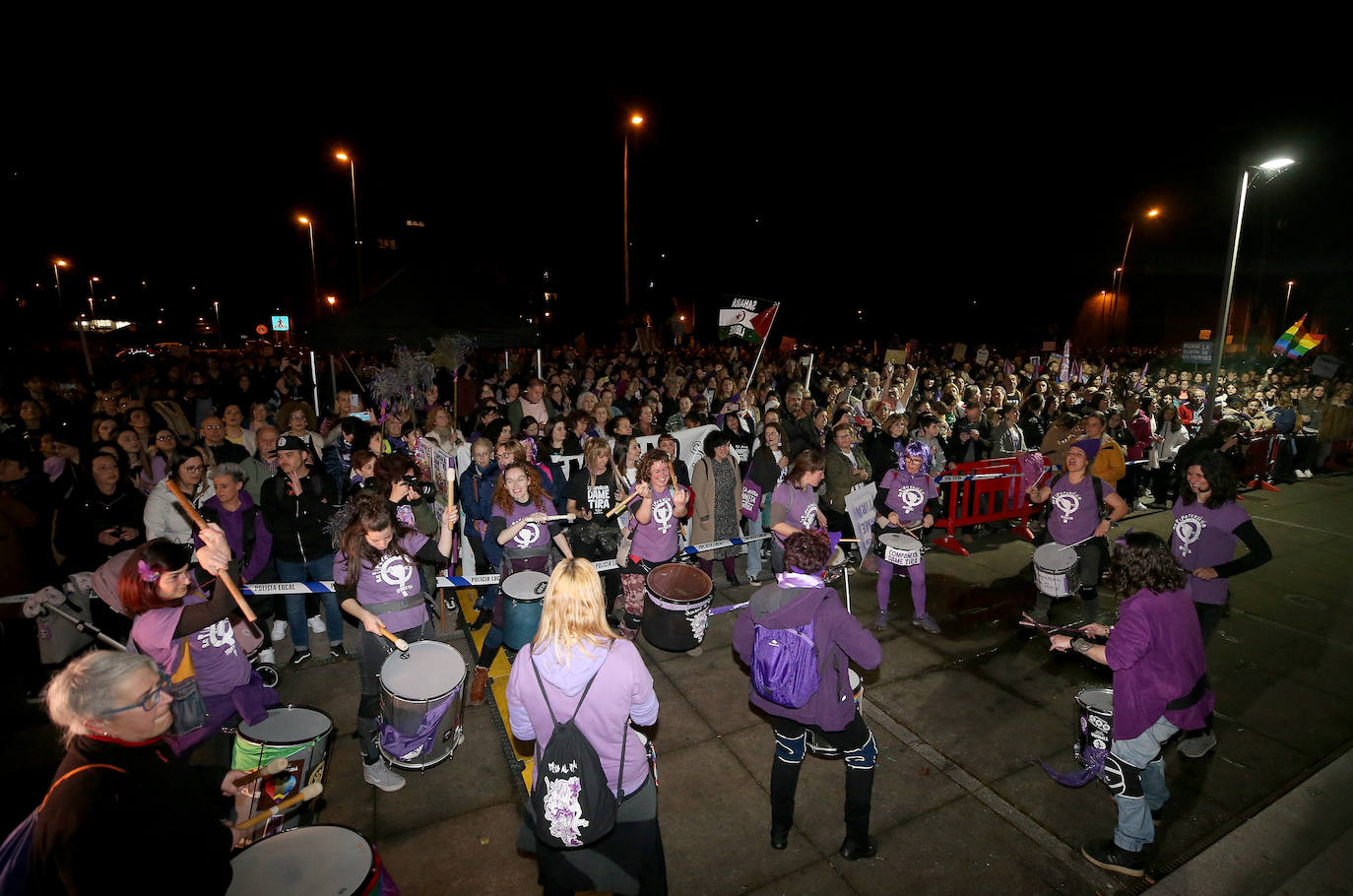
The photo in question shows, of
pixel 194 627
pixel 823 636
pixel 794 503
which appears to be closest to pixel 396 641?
pixel 194 627

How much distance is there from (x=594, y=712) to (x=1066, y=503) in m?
5.71

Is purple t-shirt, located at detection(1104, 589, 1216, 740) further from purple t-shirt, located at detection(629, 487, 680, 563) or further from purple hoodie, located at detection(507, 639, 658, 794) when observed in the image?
purple t-shirt, located at detection(629, 487, 680, 563)

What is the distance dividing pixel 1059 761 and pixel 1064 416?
6.16 meters

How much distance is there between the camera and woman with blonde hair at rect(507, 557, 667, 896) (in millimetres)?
2820

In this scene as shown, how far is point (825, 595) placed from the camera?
357 cm

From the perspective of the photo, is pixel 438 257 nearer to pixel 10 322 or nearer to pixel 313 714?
pixel 313 714

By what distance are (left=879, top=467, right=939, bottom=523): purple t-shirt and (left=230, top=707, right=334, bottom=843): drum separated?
18.8 ft

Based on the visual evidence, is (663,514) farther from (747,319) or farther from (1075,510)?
(747,319)

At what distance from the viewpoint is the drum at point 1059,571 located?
6348mm

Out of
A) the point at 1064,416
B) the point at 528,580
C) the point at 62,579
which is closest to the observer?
the point at 528,580

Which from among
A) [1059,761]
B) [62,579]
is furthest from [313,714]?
[1059,761]

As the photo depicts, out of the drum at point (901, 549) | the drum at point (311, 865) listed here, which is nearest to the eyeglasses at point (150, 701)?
the drum at point (311, 865)

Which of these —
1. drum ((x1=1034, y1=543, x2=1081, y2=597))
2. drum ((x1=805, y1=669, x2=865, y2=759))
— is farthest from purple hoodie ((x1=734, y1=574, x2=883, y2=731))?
drum ((x1=1034, y1=543, x2=1081, y2=597))

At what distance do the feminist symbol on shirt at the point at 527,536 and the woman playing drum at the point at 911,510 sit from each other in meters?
3.69
